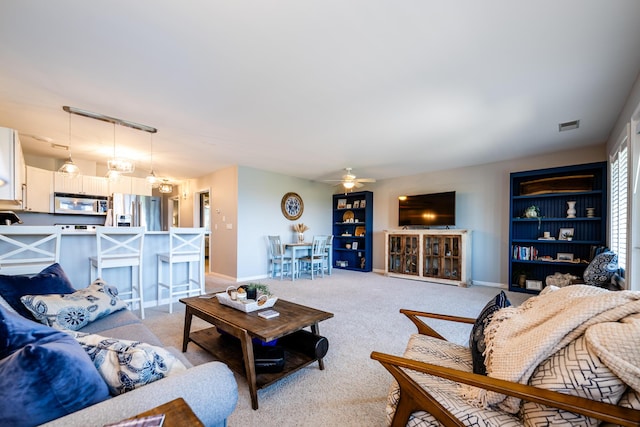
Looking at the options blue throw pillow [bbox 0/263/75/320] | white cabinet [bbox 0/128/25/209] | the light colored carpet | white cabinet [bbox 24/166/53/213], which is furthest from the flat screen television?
white cabinet [bbox 24/166/53/213]

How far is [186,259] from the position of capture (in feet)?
12.2

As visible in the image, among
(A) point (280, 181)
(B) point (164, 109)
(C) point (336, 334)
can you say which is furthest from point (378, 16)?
(A) point (280, 181)

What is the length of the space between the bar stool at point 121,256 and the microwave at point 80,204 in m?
2.51

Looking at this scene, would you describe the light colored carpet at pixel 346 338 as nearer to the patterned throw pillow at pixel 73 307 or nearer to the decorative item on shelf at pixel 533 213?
the patterned throw pillow at pixel 73 307

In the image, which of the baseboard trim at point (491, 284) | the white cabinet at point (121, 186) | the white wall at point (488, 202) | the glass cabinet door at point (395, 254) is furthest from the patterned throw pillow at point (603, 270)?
the white cabinet at point (121, 186)

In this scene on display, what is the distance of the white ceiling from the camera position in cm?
163

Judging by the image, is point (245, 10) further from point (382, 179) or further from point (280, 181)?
point (382, 179)

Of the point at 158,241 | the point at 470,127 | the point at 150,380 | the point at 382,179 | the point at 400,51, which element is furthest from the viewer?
the point at 382,179

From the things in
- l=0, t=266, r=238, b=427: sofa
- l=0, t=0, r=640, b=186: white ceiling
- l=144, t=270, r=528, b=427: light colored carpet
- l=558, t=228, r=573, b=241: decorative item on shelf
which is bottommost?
l=144, t=270, r=528, b=427: light colored carpet

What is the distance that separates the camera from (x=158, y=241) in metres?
3.85

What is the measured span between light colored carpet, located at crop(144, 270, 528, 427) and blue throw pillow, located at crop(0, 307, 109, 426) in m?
1.04

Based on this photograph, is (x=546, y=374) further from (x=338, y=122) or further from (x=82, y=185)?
(x=82, y=185)

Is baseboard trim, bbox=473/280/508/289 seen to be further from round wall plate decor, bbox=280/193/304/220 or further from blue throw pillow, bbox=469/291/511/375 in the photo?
blue throw pillow, bbox=469/291/511/375

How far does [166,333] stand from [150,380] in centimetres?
217
